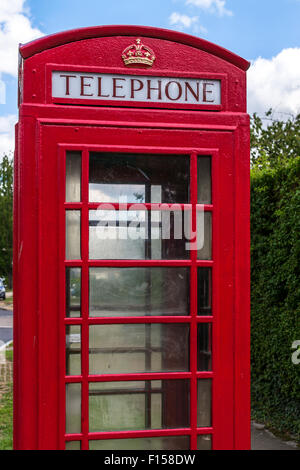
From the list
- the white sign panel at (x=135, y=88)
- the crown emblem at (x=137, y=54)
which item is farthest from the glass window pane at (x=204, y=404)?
the crown emblem at (x=137, y=54)

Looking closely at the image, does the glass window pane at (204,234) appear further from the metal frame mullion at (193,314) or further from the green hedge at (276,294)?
the green hedge at (276,294)

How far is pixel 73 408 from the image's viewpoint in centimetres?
240

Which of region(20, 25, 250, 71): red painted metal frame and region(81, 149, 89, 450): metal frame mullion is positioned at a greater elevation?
region(20, 25, 250, 71): red painted metal frame

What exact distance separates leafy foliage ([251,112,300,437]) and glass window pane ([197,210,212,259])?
277 centimetres

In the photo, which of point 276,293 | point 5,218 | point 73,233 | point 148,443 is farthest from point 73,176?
point 5,218

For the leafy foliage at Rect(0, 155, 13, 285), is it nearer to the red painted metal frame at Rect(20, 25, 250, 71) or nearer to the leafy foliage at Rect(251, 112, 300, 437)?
the leafy foliage at Rect(251, 112, 300, 437)

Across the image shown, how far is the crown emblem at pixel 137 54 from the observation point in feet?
8.05

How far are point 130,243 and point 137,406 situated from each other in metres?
0.78

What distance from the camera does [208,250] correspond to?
97.7 inches

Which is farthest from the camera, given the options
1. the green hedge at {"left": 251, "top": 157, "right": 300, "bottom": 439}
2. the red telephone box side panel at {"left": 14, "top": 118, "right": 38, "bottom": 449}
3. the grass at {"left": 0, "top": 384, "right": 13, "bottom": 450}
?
the green hedge at {"left": 251, "top": 157, "right": 300, "bottom": 439}

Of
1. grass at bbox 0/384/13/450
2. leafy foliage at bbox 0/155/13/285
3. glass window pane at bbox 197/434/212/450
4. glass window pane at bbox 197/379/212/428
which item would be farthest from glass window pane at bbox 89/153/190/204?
leafy foliage at bbox 0/155/13/285

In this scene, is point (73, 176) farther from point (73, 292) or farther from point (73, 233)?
point (73, 292)

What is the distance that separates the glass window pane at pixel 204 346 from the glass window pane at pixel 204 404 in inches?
2.8

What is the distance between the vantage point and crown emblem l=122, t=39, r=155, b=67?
246 centimetres
